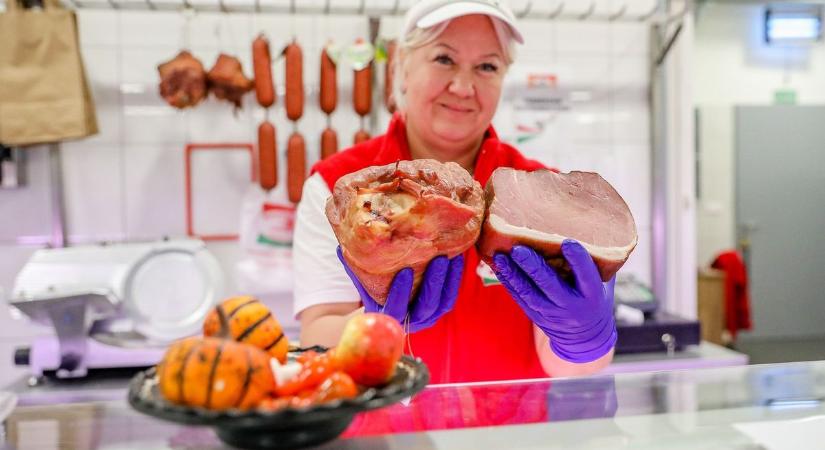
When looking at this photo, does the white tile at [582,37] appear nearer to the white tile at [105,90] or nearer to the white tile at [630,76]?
the white tile at [630,76]

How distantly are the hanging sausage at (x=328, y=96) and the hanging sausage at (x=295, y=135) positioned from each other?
0.10 metres

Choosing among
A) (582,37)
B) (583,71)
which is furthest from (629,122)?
(582,37)

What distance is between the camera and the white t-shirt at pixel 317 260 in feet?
5.78

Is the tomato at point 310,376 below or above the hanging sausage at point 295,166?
below

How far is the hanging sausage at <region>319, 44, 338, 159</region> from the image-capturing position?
316cm

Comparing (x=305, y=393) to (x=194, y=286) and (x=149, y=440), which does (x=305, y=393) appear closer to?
(x=149, y=440)

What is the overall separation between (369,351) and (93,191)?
9.75 feet

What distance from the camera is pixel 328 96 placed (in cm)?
319

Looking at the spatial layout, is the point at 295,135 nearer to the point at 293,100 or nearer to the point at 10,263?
the point at 293,100

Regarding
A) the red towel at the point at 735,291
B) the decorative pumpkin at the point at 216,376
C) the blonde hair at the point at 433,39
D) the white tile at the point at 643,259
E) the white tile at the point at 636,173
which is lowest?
the red towel at the point at 735,291

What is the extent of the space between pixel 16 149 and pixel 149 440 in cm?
282

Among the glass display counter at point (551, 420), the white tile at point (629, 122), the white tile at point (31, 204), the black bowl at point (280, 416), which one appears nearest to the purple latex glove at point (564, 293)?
the glass display counter at point (551, 420)

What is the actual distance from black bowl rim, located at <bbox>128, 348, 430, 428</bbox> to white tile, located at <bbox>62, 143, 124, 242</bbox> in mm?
2809

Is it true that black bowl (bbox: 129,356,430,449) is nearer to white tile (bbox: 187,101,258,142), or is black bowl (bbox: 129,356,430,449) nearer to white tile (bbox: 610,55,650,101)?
white tile (bbox: 187,101,258,142)
